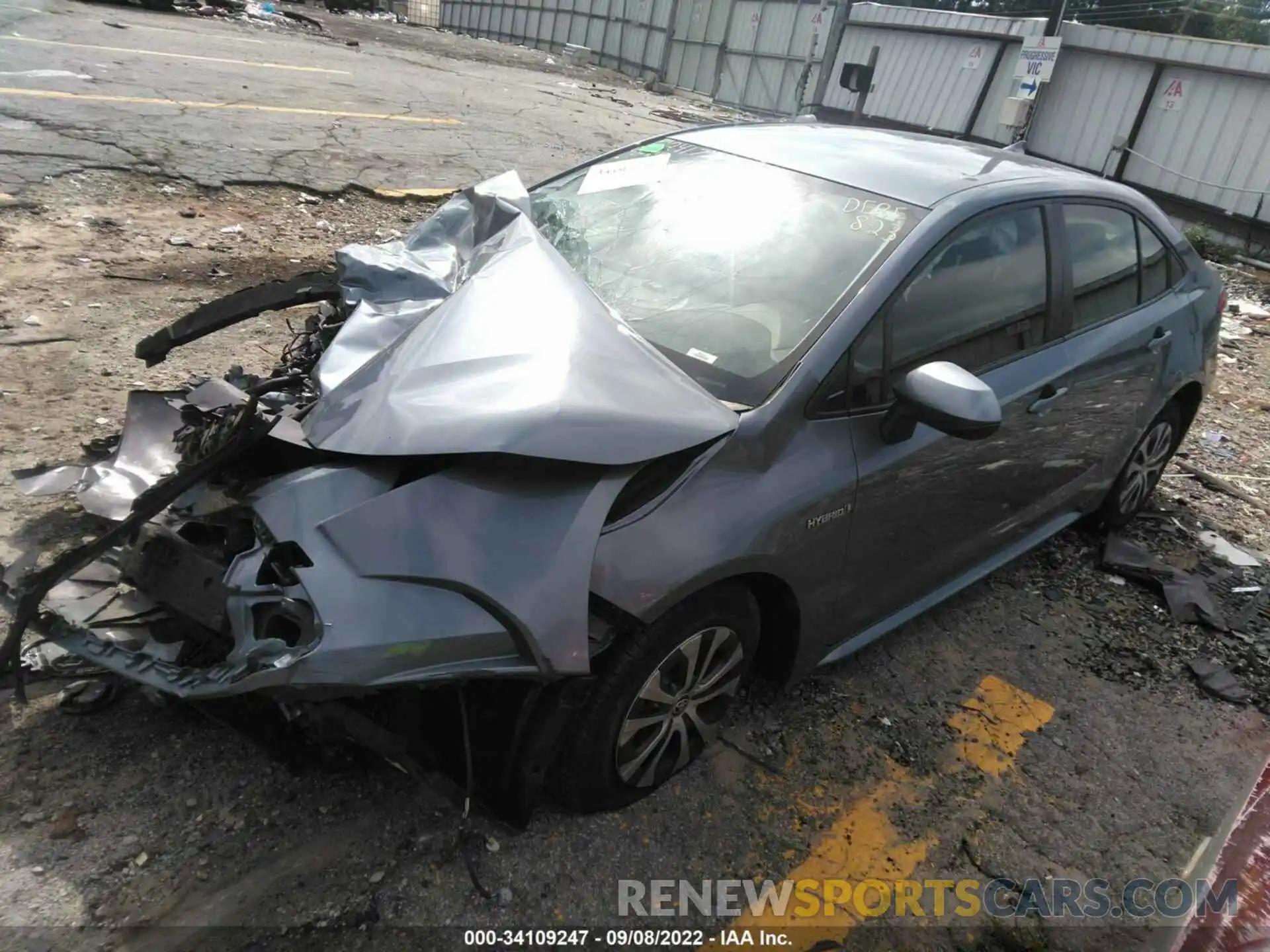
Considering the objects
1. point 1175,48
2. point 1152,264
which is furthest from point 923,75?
point 1152,264

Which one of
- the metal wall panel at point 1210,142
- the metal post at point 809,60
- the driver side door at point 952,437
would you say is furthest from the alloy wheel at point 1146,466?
the metal post at point 809,60

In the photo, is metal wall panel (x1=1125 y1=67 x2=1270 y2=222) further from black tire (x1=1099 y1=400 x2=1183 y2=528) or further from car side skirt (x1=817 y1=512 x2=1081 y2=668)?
car side skirt (x1=817 y1=512 x2=1081 y2=668)

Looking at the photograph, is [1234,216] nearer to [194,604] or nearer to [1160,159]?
[1160,159]

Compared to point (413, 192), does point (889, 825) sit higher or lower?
lower

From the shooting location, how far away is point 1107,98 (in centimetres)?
1298

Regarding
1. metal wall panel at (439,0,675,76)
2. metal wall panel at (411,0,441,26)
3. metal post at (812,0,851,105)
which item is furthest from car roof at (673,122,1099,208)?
metal wall panel at (411,0,441,26)

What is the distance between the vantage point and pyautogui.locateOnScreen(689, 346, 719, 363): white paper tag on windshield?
8.30ft

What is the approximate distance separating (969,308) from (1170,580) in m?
2.17

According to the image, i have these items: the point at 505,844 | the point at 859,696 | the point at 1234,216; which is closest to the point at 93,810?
the point at 505,844

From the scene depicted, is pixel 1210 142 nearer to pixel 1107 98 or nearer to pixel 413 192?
pixel 1107 98

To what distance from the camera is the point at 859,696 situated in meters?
3.13

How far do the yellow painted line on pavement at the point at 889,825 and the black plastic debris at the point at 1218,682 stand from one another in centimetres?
82

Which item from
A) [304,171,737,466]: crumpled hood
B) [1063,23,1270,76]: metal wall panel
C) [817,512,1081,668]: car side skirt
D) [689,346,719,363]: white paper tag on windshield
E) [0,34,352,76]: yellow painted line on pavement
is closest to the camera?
[304,171,737,466]: crumpled hood

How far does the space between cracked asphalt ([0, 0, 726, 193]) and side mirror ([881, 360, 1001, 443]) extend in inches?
237
